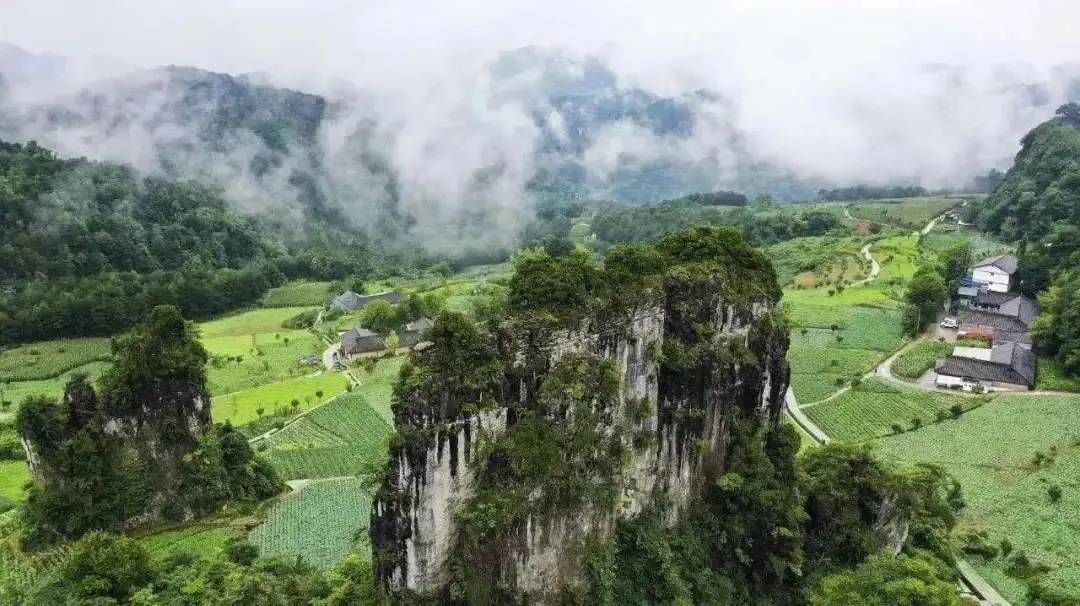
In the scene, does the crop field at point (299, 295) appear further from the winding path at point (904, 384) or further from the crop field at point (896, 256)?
the crop field at point (896, 256)

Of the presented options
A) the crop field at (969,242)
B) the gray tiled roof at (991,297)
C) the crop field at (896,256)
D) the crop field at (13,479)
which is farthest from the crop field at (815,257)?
the crop field at (13,479)

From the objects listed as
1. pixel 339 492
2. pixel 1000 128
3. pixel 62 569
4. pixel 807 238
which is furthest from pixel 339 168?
pixel 1000 128

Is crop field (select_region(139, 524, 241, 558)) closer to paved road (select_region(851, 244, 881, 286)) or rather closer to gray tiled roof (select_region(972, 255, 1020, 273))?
paved road (select_region(851, 244, 881, 286))

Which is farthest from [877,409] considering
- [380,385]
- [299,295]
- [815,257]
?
[299,295]

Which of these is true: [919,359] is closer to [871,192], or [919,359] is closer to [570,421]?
[570,421]

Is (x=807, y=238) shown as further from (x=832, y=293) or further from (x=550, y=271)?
(x=550, y=271)

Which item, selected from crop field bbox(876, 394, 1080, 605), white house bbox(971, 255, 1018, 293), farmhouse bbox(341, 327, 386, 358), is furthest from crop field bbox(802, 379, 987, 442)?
farmhouse bbox(341, 327, 386, 358)
